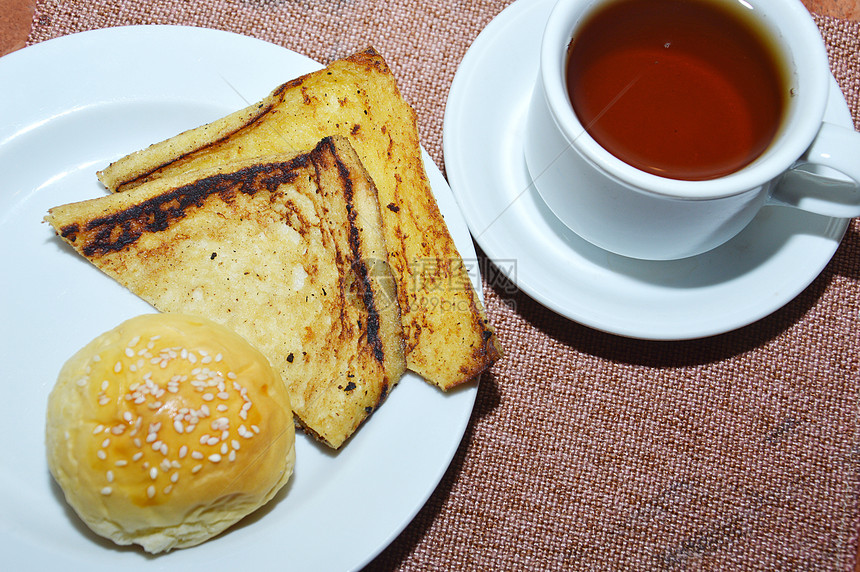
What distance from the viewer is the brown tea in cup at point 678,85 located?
1224mm

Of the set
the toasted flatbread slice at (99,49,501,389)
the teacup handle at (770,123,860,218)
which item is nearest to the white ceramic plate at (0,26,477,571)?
the toasted flatbread slice at (99,49,501,389)

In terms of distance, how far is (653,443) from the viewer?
164 centimetres

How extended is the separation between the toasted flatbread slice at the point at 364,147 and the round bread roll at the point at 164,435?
38 centimetres

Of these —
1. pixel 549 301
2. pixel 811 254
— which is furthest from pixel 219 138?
pixel 811 254

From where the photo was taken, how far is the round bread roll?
1.26m

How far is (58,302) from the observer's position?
148 centimetres

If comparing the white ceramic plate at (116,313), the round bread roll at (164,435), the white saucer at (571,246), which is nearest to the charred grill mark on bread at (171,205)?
the white ceramic plate at (116,313)

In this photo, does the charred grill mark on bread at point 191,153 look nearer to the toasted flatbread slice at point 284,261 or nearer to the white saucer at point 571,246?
the toasted flatbread slice at point 284,261

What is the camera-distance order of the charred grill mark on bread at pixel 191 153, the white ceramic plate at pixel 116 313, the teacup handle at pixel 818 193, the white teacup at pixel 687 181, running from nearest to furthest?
the white teacup at pixel 687 181, the teacup handle at pixel 818 193, the white ceramic plate at pixel 116 313, the charred grill mark on bread at pixel 191 153

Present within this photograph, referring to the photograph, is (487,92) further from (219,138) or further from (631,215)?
(219,138)

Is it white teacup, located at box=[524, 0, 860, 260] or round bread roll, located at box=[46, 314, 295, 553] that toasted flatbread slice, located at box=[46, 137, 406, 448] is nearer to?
round bread roll, located at box=[46, 314, 295, 553]

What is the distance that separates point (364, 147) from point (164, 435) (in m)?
0.76

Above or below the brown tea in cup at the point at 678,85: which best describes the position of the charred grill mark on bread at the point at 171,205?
below

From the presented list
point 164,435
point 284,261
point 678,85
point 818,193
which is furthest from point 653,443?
point 164,435
